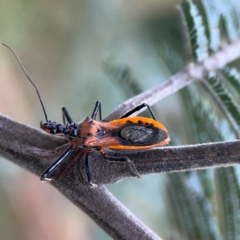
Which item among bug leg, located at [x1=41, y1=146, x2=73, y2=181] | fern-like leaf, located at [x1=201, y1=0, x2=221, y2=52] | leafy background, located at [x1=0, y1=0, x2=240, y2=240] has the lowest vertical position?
leafy background, located at [x1=0, y1=0, x2=240, y2=240]

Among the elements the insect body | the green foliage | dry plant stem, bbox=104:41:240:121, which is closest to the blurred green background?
the green foliage

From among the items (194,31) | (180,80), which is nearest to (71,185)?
(180,80)

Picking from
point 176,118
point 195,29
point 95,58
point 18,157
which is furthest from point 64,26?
point 18,157

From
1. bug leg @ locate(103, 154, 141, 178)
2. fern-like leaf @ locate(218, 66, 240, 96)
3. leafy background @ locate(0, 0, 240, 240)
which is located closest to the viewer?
bug leg @ locate(103, 154, 141, 178)

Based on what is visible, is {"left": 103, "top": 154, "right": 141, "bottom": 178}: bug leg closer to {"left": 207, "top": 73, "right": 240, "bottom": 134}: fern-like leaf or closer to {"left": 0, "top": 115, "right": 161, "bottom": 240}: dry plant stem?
{"left": 0, "top": 115, "right": 161, "bottom": 240}: dry plant stem

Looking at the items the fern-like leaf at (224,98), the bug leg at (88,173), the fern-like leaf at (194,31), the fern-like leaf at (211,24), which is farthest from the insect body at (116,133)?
the fern-like leaf at (211,24)

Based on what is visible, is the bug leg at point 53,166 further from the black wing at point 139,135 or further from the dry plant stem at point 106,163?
the black wing at point 139,135
